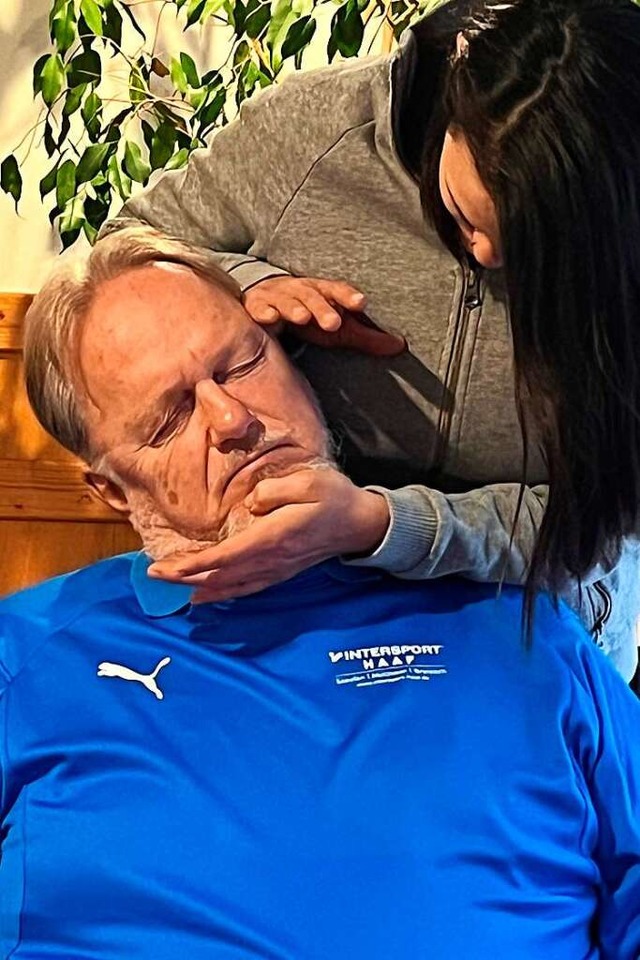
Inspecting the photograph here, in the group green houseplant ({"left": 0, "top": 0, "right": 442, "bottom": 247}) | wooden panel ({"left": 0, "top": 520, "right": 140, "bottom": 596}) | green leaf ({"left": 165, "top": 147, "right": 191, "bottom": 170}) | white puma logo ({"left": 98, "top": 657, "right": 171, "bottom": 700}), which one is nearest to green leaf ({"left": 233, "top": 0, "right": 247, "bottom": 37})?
green houseplant ({"left": 0, "top": 0, "right": 442, "bottom": 247})

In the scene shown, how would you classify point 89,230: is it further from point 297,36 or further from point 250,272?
point 250,272

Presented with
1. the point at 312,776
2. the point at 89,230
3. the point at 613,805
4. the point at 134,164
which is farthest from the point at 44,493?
the point at 613,805

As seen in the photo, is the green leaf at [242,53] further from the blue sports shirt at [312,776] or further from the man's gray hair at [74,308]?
the blue sports shirt at [312,776]

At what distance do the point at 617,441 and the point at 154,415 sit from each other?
47 cm

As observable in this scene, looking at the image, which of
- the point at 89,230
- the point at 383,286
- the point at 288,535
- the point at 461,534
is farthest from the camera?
the point at 89,230

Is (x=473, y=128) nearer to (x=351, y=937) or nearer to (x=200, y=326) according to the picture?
(x=200, y=326)

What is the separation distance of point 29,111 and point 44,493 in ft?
2.39

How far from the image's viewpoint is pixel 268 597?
1.26m

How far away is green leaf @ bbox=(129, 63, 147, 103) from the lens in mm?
2072

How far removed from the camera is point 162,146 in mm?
2000

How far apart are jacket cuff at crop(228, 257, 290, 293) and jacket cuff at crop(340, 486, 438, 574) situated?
275 millimetres

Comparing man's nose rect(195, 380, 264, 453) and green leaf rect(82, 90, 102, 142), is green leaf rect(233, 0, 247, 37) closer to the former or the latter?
green leaf rect(82, 90, 102, 142)

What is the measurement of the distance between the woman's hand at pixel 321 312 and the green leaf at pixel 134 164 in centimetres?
80

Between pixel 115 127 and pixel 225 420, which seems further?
pixel 115 127
